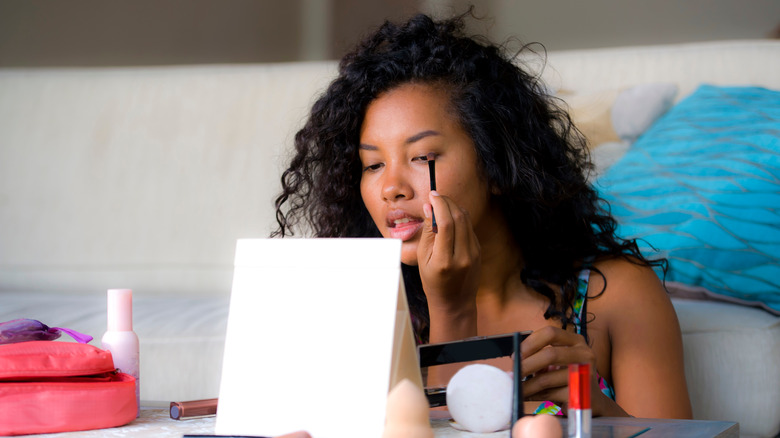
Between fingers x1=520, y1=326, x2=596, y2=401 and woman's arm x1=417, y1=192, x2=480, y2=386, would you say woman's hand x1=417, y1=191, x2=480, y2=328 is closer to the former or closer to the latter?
woman's arm x1=417, y1=192, x2=480, y2=386

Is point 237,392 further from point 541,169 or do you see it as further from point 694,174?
point 694,174

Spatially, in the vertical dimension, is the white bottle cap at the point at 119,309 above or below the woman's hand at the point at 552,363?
above

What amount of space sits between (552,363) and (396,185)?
39 centimetres

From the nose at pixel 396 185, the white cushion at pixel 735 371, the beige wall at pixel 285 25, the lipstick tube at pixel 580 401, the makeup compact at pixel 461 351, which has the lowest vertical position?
the white cushion at pixel 735 371

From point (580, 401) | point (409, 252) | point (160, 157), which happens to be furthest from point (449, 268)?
point (160, 157)

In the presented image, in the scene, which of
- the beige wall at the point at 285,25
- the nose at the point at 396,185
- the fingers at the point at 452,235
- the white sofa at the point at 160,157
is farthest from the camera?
the beige wall at the point at 285,25

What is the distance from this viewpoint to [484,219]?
1.13m

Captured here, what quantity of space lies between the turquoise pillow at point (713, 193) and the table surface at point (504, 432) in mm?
675

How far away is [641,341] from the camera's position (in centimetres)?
101

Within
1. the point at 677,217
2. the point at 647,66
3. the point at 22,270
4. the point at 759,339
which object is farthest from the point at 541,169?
the point at 22,270

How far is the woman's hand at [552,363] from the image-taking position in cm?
64

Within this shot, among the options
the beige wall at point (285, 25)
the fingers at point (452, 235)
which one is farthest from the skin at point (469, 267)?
the beige wall at point (285, 25)

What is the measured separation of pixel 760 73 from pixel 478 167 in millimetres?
720

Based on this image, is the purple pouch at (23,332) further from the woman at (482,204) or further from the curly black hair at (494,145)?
the curly black hair at (494,145)
